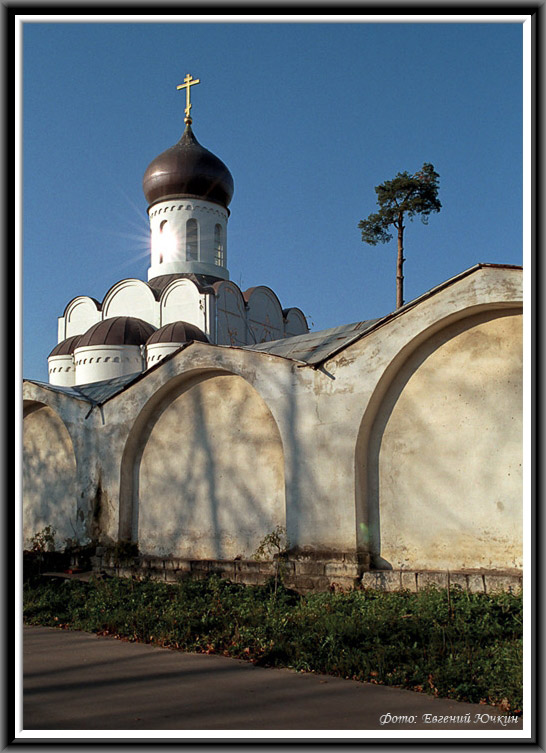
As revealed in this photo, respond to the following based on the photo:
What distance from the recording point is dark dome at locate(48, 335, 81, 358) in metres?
26.3

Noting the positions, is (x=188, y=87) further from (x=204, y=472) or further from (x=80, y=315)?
(x=204, y=472)

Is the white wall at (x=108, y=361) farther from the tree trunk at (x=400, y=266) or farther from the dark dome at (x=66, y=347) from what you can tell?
the tree trunk at (x=400, y=266)

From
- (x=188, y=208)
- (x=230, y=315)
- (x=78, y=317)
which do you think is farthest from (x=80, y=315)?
(x=230, y=315)

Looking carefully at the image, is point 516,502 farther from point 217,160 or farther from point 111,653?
point 217,160

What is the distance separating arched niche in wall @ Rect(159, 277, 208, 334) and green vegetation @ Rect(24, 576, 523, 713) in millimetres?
16231

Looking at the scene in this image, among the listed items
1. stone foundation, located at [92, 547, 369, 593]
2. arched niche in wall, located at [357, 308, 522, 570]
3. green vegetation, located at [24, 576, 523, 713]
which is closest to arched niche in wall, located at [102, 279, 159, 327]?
stone foundation, located at [92, 547, 369, 593]

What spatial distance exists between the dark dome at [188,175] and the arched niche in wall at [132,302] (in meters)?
3.48

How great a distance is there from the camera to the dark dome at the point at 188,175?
27.0 metres

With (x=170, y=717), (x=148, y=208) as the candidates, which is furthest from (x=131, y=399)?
(x=148, y=208)

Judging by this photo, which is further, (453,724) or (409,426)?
(409,426)

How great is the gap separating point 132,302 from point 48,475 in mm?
14647

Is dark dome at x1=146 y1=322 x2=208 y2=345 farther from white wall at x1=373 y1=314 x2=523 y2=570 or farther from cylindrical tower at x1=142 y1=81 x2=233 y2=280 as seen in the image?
white wall at x1=373 y1=314 x2=523 y2=570

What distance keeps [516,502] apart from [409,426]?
4.86 ft

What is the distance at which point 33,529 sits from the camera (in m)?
13.3
